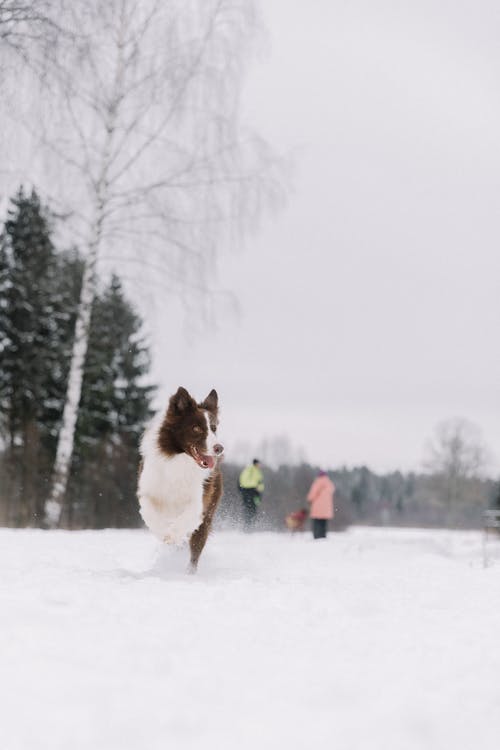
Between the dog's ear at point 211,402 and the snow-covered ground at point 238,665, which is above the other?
the dog's ear at point 211,402

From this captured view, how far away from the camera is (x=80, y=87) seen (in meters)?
15.5

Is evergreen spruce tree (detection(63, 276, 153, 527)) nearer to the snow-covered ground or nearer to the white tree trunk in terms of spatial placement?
the white tree trunk

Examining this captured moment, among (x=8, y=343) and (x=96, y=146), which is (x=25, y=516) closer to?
(x=8, y=343)

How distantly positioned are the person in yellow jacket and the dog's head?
1111 centimetres

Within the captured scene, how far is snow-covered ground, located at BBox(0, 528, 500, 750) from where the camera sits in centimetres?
295

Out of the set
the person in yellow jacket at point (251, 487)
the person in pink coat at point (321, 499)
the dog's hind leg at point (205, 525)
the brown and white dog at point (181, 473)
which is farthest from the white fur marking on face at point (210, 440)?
the person in yellow jacket at point (251, 487)

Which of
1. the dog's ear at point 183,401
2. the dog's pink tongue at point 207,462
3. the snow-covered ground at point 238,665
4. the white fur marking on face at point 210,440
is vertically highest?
the dog's ear at point 183,401

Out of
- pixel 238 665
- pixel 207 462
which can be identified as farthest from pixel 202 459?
pixel 238 665

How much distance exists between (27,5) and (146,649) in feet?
31.6

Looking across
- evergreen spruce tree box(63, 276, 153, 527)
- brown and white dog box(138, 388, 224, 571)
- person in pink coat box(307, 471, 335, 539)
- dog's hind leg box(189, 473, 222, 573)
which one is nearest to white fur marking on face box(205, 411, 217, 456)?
brown and white dog box(138, 388, 224, 571)

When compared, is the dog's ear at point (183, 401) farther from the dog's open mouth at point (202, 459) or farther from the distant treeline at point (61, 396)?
the distant treeline at point (61, 396)

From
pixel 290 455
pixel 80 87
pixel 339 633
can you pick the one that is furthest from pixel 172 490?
pixel 290 455

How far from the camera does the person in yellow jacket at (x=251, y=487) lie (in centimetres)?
1847

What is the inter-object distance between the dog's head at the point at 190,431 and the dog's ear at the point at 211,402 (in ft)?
0.19
